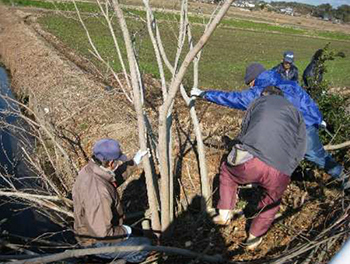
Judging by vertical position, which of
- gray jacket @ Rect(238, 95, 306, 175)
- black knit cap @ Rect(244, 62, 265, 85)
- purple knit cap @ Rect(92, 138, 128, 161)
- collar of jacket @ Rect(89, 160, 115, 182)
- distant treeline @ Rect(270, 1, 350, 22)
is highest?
distant treeline @ Rect(270, 1, 350, 22)

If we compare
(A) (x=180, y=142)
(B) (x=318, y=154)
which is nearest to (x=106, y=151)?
(B) (x=318, y=154)

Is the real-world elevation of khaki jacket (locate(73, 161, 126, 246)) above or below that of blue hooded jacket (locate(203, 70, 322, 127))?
below

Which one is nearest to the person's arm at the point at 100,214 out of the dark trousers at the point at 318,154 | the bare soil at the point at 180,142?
the bare soil at the point at 180,142

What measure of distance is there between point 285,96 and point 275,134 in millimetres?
701

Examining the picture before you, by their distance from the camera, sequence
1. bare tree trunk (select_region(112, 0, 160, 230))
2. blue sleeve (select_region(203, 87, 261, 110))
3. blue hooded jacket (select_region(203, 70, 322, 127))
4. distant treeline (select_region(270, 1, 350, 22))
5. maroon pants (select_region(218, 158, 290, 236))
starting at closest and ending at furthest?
bare tree trunk (select_region(112, 0, 160, 230))
maroon pants (select_region(218, 158, 290, 236))
blue hooded jacket (select_region(203, 70, 322, 127))
blue sleeve (select_region(203, 87, 261, 110))
distant treeline (select_region(270, 1, 350, 22))

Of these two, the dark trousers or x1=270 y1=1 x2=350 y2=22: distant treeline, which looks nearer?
the dark trousers

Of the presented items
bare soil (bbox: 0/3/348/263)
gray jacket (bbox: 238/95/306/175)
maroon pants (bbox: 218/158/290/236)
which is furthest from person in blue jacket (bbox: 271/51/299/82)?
maroon pants (bbox: 218/158/290/236)

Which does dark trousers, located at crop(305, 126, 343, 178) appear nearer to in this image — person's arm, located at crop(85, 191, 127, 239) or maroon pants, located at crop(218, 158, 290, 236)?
maroon pants, located at crop(218, 158, 290, 236)

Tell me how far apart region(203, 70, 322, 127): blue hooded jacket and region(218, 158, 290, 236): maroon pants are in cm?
80

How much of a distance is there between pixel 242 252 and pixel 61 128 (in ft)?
16.8

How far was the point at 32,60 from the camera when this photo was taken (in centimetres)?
1316

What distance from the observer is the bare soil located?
420cm

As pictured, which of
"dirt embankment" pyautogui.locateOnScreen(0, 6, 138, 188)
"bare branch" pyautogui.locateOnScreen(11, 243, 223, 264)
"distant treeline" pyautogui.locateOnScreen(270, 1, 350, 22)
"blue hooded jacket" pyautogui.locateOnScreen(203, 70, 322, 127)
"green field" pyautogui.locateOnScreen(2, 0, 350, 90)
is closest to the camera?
"bare branch" pyautogui.locateOnScreen(11, 243, 223, 264)

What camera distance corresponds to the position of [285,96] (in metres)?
3.88
